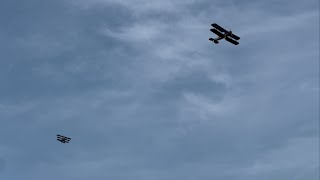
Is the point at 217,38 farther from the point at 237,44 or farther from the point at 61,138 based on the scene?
the point at 61,138

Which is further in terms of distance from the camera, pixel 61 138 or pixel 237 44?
pixel 61 138

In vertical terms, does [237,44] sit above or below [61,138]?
above

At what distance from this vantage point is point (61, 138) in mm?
174375

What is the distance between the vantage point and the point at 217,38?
14462 cm

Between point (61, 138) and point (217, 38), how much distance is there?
62848 millimetres

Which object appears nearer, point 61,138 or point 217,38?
point 217,38

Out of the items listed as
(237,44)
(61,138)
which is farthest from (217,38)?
(61,138)

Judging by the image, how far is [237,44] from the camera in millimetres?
144625

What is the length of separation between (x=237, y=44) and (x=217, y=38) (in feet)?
18.3

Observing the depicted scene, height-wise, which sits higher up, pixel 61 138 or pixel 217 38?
pixel 217 38

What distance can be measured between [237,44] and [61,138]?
2608 inches
